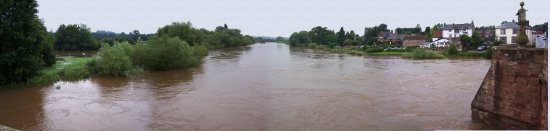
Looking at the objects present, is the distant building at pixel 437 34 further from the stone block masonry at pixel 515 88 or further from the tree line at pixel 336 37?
the stone block masonry at pixel 515 88

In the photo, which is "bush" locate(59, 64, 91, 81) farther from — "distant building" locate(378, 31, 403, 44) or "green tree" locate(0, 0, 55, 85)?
"distant building" locate(378, 31, 403, 44)

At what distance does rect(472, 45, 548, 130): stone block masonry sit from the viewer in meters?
12.2

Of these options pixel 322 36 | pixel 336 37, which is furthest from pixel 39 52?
pixel 322 36

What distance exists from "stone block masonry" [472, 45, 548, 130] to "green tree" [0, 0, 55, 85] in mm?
25635

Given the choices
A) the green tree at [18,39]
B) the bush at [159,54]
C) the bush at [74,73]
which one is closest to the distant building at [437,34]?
the bush at [159,54]

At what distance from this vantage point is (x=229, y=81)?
33.2 meters

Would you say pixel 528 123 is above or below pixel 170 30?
below

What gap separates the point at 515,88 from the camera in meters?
13.0

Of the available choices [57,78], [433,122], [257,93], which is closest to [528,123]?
[433,122]

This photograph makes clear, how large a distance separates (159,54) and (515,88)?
35044 millimetres

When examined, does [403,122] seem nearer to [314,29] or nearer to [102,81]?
[102,81]

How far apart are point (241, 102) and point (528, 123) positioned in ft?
45.1

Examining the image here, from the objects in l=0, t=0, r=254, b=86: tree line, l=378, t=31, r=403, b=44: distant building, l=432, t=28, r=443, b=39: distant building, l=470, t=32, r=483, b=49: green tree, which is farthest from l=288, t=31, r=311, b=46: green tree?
l=0, t=0, r=254, b=86: tree line

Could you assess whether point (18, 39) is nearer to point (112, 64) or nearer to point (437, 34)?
point (112, 64)
